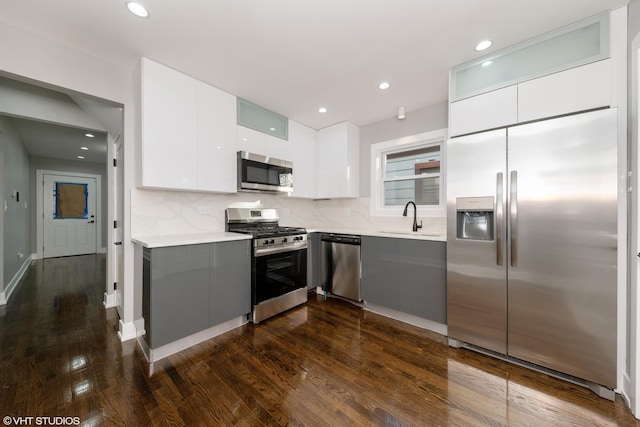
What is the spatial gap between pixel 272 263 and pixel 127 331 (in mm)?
1448

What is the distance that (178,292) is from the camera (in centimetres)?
201

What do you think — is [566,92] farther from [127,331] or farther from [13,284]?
[13,284]

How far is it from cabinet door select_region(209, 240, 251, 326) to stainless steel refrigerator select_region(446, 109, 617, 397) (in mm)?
1934

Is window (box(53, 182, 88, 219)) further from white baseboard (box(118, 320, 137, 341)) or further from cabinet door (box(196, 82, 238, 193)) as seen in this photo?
cabinet door (box(196, 82, 238, 193))

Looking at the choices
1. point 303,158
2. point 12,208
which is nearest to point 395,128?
point 303,158

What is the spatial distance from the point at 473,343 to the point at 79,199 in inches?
355

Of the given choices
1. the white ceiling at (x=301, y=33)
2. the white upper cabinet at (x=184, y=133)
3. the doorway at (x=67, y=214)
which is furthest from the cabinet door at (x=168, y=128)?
the doorway at (x=67, y=214)

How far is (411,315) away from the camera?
2.61 m

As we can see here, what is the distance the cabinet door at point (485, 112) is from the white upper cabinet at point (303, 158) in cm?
201

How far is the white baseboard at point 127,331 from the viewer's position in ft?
7.41

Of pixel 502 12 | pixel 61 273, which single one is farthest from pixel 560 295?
pixel 61 273

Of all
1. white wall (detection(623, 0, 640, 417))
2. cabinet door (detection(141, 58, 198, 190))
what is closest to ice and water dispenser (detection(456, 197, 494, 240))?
white wall (detection(623, 0, 640, 417))

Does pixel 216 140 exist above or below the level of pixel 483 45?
below

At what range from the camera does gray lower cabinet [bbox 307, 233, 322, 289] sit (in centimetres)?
329
